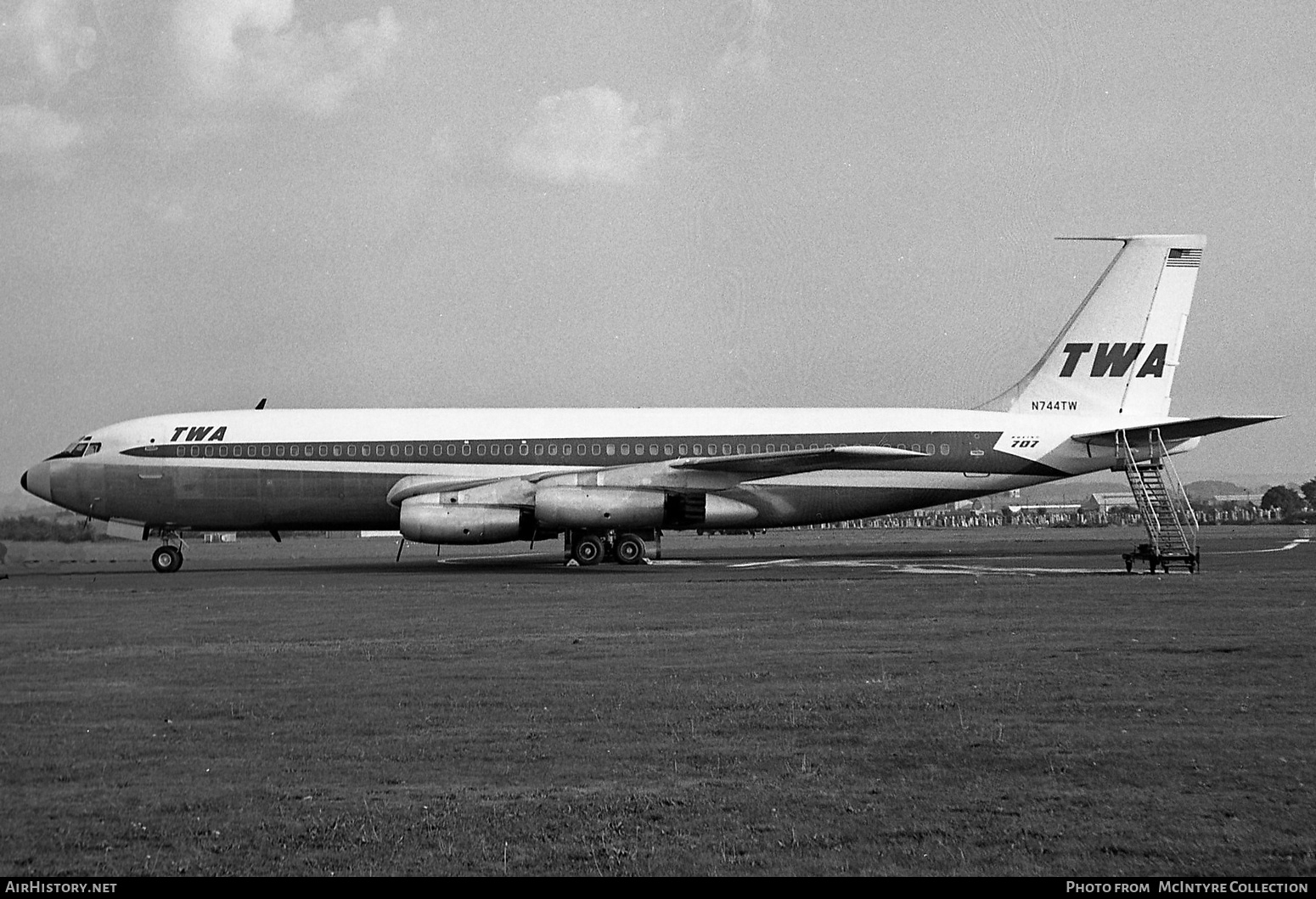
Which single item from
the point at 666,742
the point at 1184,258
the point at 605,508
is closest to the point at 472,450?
the point at 605,508

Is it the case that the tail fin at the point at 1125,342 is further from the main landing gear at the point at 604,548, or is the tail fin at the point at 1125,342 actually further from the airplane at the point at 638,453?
the main landing gear at the point at 604,548

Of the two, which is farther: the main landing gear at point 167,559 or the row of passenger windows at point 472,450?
the row of passenger windows at point 472,450

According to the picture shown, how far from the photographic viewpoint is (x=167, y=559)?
30.9 m

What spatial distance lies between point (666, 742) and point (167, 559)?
26.1 meters

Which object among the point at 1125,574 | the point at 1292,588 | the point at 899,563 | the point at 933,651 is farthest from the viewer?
the point at 899,563

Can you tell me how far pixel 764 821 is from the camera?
5945 mm

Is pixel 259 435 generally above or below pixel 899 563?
above

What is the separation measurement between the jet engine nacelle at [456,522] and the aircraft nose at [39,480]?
10.4m

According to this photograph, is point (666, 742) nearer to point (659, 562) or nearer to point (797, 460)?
point (797, 460)

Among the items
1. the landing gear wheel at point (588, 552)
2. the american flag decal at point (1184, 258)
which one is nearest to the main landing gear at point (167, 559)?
the landing gear wheel at point (588, 552)

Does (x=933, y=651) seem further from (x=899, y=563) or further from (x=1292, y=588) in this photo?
(x=899, y=563)

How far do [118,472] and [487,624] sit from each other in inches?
813

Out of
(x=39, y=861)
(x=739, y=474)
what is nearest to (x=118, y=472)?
(x=739, y=474)

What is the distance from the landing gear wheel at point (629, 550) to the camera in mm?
30938
